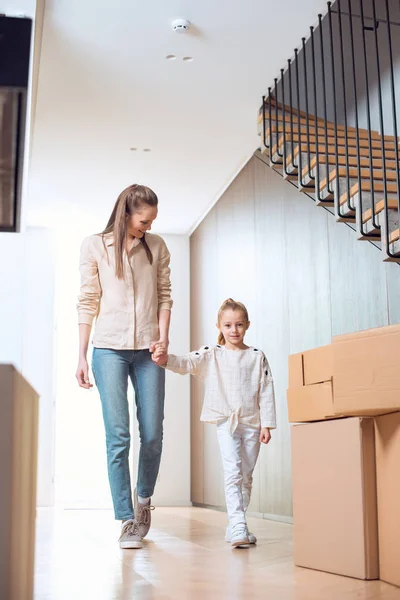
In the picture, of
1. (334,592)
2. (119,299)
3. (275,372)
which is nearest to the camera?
(334,592)

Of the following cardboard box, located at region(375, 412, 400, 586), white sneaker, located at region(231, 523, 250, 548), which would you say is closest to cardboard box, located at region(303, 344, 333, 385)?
cardboard box, located at region(375, 412, 400, 586)

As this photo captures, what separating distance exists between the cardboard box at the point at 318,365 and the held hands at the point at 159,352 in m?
0.60

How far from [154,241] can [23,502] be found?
6.22ft

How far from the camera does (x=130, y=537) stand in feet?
8.46

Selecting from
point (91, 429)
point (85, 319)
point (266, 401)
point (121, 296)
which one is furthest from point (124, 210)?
point (91, 429)

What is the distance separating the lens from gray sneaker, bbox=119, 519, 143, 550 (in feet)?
8.35

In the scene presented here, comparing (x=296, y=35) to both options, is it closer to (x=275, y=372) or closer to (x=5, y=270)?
(x=275, y=372)

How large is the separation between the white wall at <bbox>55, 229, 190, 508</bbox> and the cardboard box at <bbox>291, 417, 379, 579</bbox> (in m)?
4.41

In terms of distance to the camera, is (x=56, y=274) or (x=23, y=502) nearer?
(x=23, y=502)

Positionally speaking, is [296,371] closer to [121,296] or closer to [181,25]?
[121,296]

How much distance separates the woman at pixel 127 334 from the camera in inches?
103

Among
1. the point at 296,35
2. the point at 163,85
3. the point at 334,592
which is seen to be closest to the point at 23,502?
the point at 334,592

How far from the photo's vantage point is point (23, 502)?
106cm

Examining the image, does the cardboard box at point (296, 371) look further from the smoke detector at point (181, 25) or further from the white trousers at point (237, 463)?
the smoke detector at point (181, 25)
